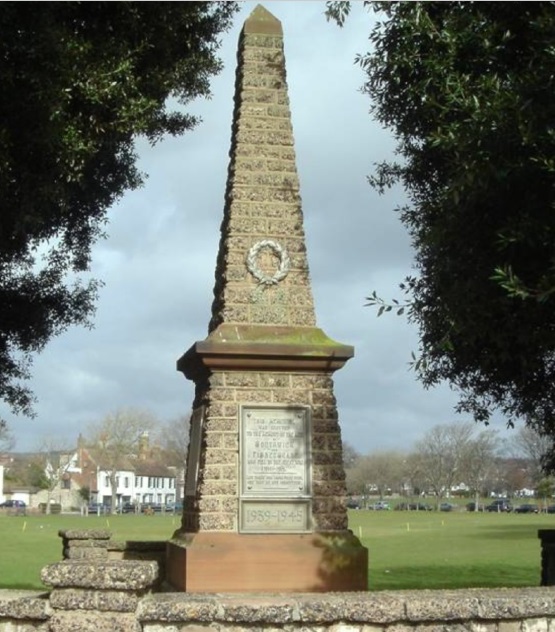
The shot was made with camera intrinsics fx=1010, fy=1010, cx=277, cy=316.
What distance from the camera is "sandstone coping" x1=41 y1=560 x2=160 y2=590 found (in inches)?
244

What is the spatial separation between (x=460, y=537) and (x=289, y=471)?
101 feet

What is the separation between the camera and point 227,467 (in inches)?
413

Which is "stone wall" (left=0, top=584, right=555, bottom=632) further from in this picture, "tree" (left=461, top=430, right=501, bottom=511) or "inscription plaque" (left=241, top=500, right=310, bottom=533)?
"tree" (left=461, top=430, right=501, bottom=511)

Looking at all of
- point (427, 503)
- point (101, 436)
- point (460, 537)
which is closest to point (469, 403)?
point (460, 537)

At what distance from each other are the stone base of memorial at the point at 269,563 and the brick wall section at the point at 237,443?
197 mm

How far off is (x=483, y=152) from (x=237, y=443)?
4.14m

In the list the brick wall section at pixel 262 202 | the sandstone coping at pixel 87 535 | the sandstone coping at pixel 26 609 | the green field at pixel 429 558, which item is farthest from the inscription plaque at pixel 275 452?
the green field at pixel 429 558

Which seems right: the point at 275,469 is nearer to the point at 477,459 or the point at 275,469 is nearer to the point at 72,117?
the point at 72,117

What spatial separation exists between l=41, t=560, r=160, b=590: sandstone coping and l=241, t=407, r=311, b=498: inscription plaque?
423 cm

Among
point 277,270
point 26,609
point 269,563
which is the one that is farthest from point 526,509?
point 26,609

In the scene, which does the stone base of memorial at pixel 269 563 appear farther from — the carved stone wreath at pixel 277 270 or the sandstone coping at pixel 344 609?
the sandstone coping at pixel 344 609

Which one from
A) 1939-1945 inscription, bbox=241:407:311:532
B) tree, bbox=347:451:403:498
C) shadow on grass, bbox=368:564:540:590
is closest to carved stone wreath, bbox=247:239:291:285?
1939-1945 inscription, bbox=241:407:311:532

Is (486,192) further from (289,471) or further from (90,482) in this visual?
(90,482)

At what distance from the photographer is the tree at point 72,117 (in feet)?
33.2
